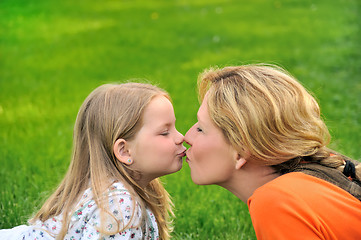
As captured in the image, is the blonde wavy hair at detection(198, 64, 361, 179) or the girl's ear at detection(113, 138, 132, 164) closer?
the blonde wavy hair at detection(198, 64, 361, 179)

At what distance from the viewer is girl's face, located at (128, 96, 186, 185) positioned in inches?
116

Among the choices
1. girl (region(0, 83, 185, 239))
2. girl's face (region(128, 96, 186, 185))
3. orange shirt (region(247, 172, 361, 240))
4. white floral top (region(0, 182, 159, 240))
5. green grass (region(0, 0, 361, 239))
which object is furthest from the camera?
green grass (region(0, 0, 361, 239))

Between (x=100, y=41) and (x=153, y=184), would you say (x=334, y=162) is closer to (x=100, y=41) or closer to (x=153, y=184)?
(x=153, y=184)

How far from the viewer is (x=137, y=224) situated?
278 centimetres

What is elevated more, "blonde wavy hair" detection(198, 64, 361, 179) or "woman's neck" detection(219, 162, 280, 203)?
"blonde wavy hair" detection(198, 64, 361, 179)

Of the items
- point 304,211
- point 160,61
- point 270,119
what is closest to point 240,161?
point 270,119

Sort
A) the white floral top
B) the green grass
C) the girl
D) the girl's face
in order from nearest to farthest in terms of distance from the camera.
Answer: the white floral top → the girl → the girl's face → the green grass

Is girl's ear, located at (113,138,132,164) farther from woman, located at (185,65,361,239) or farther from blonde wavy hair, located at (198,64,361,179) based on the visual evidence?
blonde wavy hair, located at (198,64,361,179)

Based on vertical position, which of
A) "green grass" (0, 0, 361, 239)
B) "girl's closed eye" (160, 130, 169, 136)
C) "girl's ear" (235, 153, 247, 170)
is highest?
"girl's closed eye" (160, 130, 169, 136)

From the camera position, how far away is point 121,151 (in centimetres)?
296

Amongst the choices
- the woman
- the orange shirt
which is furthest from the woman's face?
the orange shirt

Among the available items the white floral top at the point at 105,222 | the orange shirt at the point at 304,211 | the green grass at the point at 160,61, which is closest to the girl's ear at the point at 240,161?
the orange shirt at the point at 304,211

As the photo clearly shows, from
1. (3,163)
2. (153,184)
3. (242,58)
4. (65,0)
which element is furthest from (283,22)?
(153,184)

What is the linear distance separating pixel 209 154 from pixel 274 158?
333 mm
